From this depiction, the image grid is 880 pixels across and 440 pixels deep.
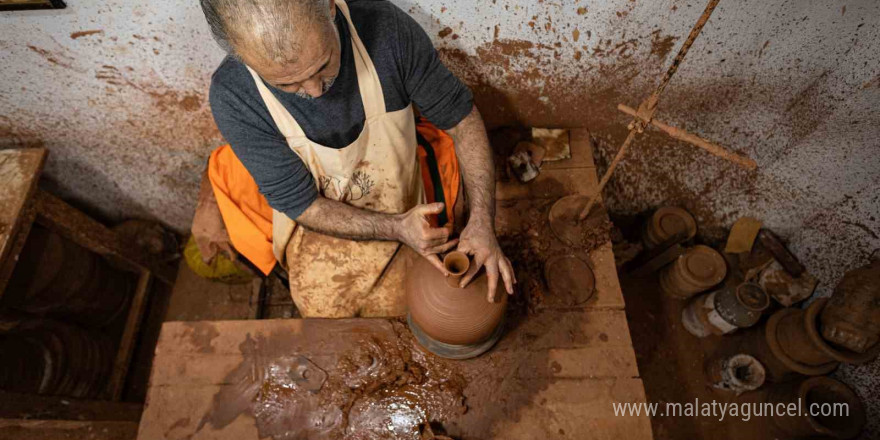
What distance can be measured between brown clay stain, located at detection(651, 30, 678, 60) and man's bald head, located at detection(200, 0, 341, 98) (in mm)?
1510

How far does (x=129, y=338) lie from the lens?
303 cm

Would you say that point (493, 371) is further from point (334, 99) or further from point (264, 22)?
point (264, 22)

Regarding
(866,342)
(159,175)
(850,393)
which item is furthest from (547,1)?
(850,393)

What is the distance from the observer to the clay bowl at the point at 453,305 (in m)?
1.61

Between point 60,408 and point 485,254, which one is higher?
point 485,254

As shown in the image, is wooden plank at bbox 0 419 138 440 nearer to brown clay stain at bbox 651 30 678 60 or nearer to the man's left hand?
the man's left hand

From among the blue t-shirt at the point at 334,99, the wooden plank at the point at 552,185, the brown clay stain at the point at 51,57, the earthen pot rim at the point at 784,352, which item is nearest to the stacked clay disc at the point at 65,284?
the brown clay stain at the point at 51,57

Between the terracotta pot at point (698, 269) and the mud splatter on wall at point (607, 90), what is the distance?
0.37 meters

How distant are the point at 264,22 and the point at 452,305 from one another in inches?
44.1

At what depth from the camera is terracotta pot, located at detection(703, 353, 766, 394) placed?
8.86 ft

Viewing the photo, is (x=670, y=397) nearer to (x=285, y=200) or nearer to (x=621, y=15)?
(x=621, y=15)

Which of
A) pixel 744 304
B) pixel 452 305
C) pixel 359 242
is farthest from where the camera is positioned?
pixel 744 304

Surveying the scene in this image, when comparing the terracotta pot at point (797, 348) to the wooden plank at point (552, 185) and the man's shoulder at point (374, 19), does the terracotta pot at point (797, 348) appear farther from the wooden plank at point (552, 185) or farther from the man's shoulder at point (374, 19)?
the man's shoulder at point (374, 19)

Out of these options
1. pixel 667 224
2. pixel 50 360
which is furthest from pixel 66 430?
pixel 667 224
